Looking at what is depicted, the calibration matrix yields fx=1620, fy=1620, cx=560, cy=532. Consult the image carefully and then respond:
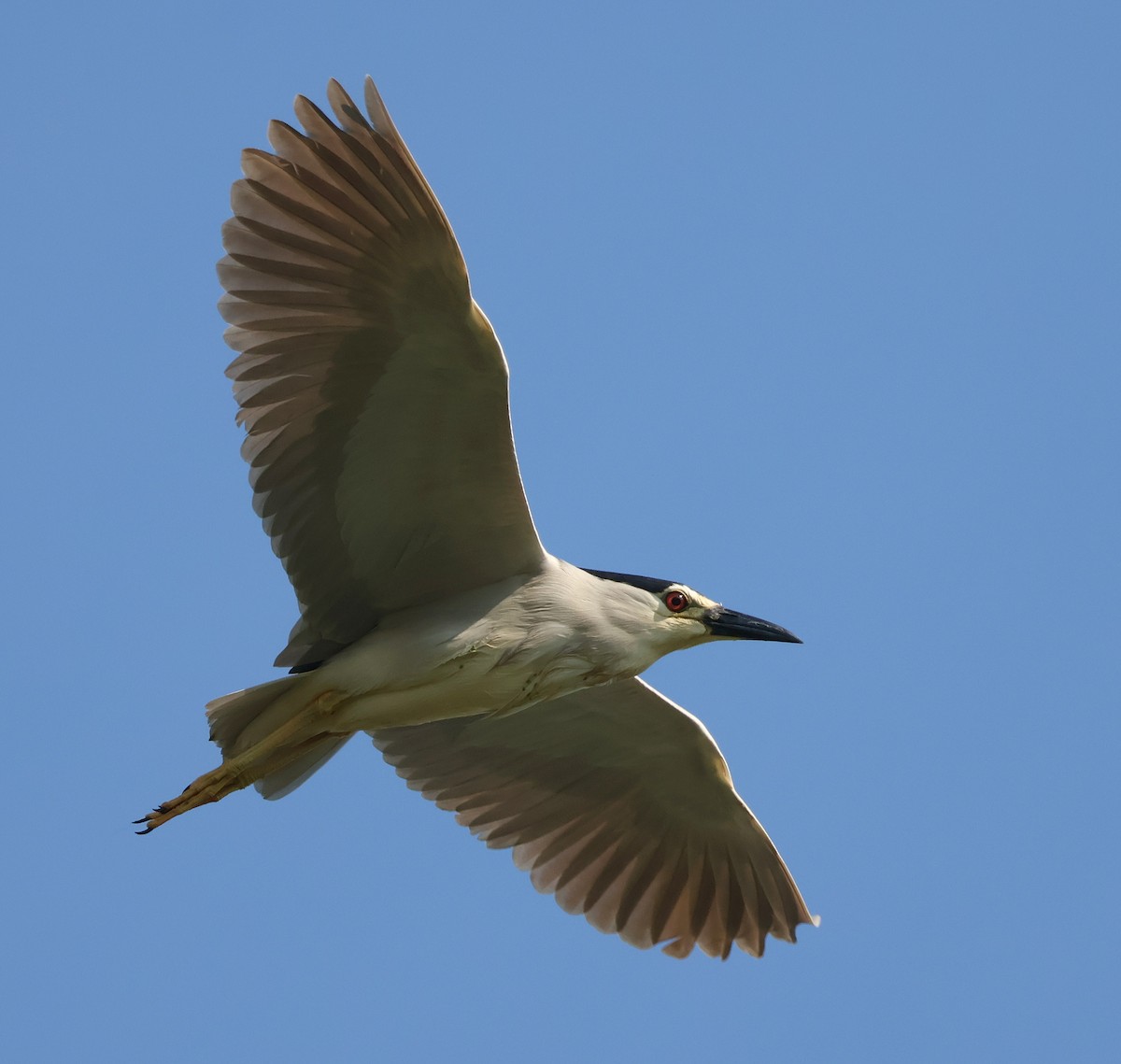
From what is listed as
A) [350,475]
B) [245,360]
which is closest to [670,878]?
[350,475]

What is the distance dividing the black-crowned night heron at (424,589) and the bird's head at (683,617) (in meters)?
0.01

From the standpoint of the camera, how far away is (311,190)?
25.5 ft

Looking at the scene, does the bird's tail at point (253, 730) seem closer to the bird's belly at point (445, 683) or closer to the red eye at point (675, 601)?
the bird's belly at point (445, 683)

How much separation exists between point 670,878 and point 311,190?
490 centimetres

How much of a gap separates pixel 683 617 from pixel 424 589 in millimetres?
1440

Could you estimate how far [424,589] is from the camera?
8.77 m

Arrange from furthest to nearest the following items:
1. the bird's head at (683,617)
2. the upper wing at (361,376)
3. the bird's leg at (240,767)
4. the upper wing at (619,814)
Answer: the upper wing at (619,814), the bird's head at (683,617), the bird's leg at (240,767), the upper wing at (361,376)

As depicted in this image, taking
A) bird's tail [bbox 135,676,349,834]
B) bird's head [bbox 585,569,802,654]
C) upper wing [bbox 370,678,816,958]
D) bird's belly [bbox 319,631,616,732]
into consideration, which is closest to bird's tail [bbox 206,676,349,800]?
bird's tail [bbox 135,676,349,834]

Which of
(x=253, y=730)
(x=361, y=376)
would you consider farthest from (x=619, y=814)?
(x=361, y=376)

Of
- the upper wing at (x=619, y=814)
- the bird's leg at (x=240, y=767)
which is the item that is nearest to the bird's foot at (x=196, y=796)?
the bird's leg at (x=240, y=767)

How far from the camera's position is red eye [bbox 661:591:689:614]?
8.93 metres

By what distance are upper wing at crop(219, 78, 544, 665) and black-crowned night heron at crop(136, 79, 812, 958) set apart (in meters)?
0.01

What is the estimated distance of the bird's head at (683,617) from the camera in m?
8.82

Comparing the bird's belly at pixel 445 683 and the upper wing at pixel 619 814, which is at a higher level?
the bird's belly at pixel 445 683
